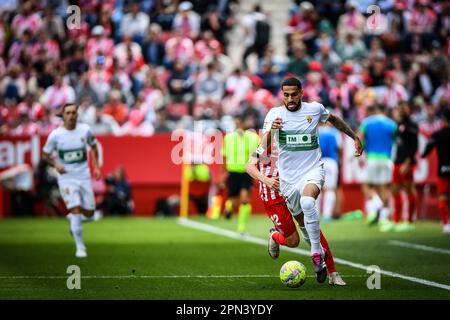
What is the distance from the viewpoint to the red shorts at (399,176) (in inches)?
891

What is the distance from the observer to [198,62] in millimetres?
29719

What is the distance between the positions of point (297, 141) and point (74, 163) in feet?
18.4

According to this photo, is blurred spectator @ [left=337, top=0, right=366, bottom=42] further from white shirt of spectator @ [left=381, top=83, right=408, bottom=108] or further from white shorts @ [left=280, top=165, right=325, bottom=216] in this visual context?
white shorts @ [left=280, top=165, right=325, bottom=216]

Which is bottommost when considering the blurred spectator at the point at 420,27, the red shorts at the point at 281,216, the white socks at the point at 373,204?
the white socks at the point at 373,204

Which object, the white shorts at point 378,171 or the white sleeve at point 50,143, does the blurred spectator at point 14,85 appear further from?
the white sleeve at point 50,143

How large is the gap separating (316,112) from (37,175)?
1563 centimetres

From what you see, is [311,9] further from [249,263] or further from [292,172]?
[292,172]

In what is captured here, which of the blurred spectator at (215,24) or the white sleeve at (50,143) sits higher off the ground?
the blurred spectator at (215,24)

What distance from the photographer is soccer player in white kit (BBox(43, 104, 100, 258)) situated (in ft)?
55.0

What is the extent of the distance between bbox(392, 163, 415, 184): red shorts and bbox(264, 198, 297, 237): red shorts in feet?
32.4

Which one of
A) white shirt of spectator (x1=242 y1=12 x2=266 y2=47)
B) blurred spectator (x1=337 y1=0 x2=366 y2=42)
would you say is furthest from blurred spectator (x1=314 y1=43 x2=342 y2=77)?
white shirt of spectator (x1=242 y1=12 x2=266 y2=47)

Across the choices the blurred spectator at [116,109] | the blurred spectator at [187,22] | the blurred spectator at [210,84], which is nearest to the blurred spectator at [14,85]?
the blurred spectator at [116,109]

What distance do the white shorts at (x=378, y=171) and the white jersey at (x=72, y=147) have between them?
8.50 metres
